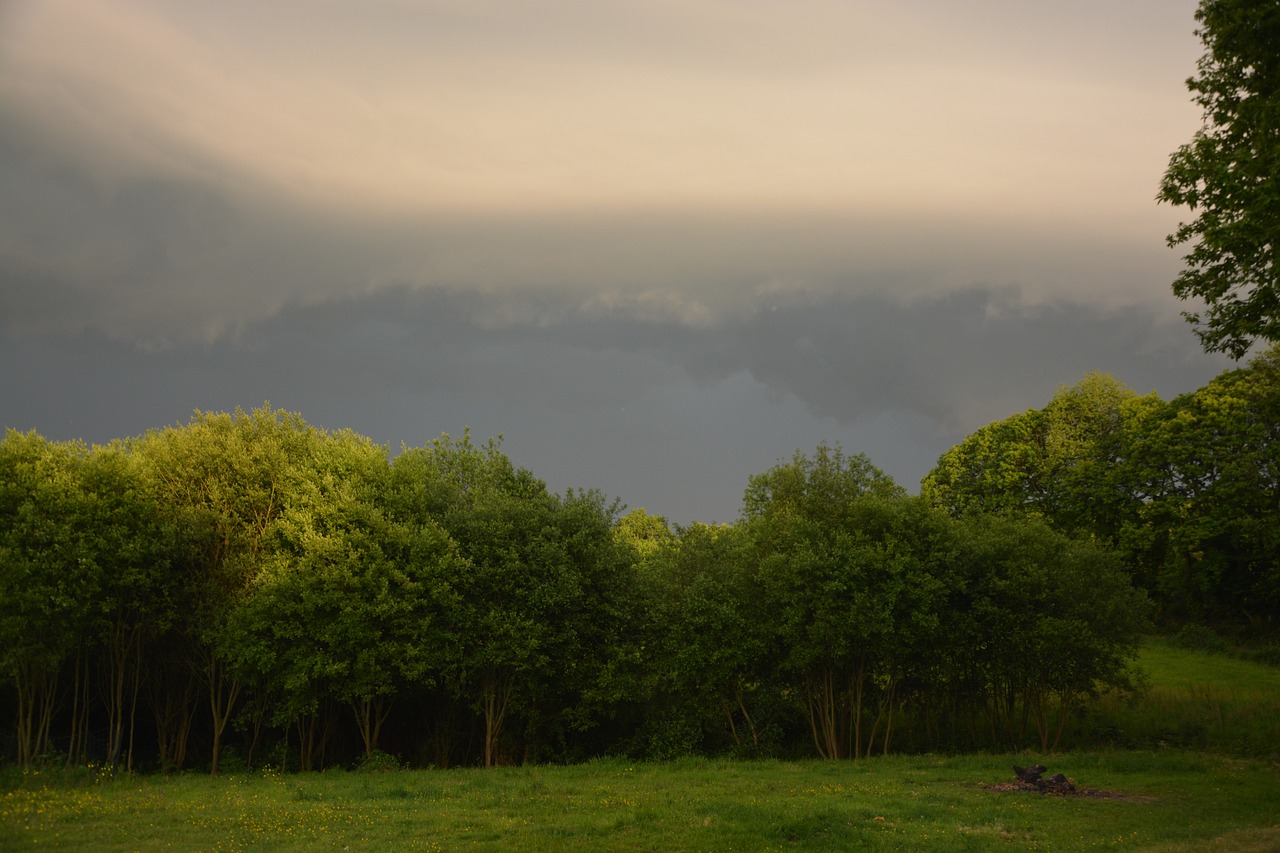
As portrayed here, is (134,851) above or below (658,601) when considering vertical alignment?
below

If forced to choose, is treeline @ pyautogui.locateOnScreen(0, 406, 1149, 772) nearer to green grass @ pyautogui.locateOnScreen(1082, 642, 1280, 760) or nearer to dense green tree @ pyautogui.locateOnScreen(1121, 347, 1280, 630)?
green grass @ pyautogui.locateOnScreen(1082, 642, 1280, 760)

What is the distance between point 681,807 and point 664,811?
1.03m

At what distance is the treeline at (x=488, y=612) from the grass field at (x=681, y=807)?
483 cm

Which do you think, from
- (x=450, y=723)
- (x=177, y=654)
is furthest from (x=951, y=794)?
(x=177, y=654)

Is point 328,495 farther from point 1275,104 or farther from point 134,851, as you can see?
point 1275,104

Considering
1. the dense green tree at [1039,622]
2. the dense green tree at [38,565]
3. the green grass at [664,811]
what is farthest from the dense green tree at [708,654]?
the dense green tree at [38,565]

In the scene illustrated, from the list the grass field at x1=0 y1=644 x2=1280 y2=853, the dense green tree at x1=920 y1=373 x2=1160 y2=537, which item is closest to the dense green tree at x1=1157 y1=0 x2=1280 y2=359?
the grass field at x1=0 y1=644 x2=1280 y2=853

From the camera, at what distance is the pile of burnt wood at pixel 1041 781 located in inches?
1075

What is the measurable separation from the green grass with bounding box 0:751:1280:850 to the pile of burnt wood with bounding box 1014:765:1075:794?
124 cm

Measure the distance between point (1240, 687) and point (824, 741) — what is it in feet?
72.5

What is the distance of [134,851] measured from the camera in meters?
18.9

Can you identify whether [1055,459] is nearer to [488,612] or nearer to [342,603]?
[488,612]

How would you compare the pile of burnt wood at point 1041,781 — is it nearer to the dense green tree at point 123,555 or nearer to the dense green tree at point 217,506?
the dense green tree at point 217,506

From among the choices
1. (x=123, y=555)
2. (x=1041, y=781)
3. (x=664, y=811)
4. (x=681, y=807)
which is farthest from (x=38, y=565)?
(x=1041, y=781)
